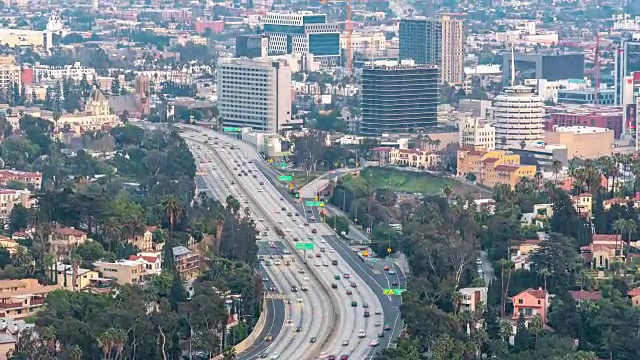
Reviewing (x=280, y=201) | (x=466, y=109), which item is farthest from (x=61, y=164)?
(x=466, y=109)

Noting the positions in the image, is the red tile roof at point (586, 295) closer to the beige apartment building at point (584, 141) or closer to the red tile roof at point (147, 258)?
the red tile roof at point (147, 258)

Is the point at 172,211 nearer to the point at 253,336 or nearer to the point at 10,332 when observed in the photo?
the point at 253,336

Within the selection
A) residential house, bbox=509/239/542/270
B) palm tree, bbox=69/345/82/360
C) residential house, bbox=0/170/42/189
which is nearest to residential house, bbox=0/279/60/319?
palm tree, bbox=69/345/82/360

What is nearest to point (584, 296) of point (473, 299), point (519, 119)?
point (473, 299)

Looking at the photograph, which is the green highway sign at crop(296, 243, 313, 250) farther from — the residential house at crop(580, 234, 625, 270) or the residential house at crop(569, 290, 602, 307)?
the residential house at crop(569, 290, 602, 307)

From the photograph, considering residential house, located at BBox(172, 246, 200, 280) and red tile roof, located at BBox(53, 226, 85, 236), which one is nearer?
residential house, located at BBox(172, 246, 200, 280)

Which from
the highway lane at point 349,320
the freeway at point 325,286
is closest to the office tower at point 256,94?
the freeway at point 325,286
